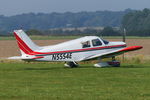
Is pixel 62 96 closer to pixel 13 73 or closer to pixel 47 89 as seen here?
pixel 47 89

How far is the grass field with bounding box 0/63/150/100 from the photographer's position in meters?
15.0

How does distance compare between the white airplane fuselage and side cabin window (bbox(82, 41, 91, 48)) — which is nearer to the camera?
the white airplane fuselage

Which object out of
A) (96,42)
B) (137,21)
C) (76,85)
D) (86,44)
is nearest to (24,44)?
(86,44)

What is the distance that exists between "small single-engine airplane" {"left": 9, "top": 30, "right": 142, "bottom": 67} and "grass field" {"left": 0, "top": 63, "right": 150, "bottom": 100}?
280 cm

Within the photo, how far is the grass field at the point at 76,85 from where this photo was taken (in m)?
15.0

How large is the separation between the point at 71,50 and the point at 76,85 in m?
8.83

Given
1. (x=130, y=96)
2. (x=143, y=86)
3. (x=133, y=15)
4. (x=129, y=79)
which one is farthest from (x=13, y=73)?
(x=133, y=15)

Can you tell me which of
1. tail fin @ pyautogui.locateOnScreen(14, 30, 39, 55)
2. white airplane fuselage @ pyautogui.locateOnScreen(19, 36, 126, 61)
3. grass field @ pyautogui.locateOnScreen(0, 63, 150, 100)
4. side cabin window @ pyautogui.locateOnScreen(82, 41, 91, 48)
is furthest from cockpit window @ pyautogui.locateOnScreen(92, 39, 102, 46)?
grass field @ pyautogui.locateOnScreen(0, 63, 150, 100)

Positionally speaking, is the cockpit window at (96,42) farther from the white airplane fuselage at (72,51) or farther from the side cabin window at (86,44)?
the side cabin window at (86,44)

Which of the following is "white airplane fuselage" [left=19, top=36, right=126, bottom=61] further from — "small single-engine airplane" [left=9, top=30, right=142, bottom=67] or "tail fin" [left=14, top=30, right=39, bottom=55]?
"tail fin" [left=14, top=30, right=39, bottom=55]

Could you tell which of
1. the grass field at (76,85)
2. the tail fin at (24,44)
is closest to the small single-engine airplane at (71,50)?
the tail fin at (24,44)

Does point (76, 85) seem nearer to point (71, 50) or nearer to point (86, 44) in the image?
point (71, 50)

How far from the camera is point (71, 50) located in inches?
1053

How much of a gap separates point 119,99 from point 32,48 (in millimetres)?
12269
